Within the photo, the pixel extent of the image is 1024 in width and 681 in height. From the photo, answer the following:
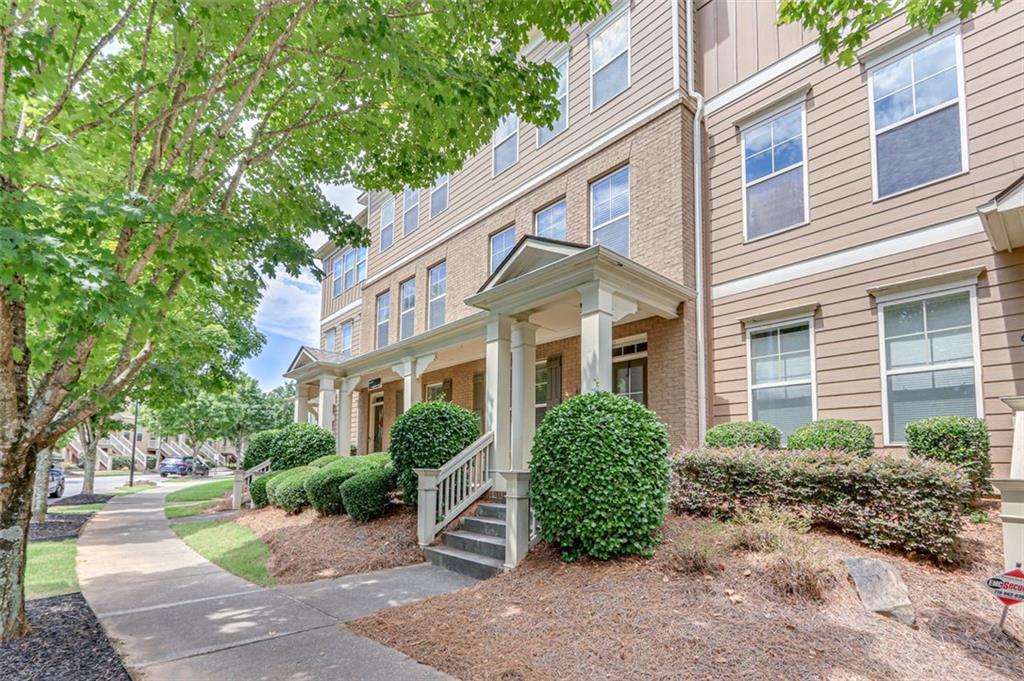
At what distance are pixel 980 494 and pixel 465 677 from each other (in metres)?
6.00

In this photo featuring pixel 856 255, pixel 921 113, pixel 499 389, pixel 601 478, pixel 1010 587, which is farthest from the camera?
pixel 499 389

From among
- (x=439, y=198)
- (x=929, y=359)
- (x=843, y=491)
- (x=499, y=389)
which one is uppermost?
(x=439, y=198)

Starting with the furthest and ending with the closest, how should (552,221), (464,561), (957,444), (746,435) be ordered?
(552,221), (746,435), (464,561), (957,444)

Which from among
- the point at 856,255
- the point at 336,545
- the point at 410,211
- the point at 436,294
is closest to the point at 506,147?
the point at 436,294

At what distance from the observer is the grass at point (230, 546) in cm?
775

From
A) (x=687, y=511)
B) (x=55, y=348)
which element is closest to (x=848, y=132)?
(x=687, y=511)

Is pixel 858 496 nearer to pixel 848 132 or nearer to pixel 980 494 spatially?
pixel 980 494

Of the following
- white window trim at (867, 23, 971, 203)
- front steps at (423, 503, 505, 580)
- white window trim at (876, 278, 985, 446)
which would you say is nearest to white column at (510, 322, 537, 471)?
front steps at (423, 503, 505, 580)

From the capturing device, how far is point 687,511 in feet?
23.8

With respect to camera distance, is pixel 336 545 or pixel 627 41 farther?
pixel 627 41

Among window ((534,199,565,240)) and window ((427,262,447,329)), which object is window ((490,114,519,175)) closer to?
window ((534,199,565,240))

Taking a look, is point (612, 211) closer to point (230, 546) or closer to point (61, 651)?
point (230, 546)

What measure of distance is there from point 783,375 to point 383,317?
12.9 m

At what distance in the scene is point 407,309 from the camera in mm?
17391
